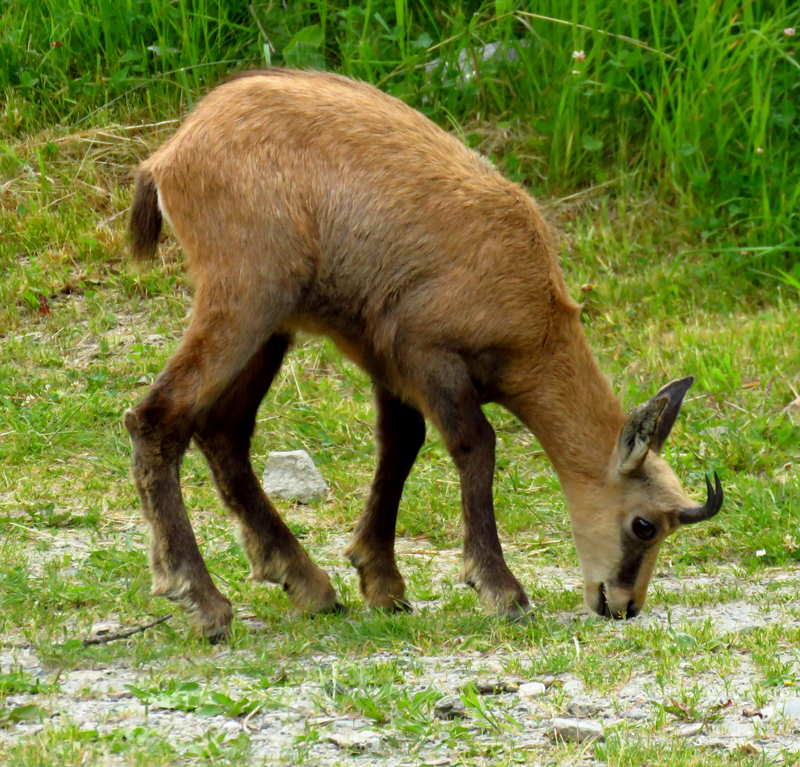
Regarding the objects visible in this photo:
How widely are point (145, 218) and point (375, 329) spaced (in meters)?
1.10

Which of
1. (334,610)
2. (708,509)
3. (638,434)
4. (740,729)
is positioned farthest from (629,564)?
(740,729)

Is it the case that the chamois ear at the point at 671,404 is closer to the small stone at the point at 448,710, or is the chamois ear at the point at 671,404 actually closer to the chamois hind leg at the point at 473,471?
the chamois hind leg at the point at 473,471

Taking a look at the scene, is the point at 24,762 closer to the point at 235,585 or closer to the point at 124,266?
the point at 235,585

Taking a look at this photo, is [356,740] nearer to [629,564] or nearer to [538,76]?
[629,564]

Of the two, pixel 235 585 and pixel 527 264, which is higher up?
pixel 527 264

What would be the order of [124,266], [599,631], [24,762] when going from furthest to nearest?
[124,266] → [599,631] → [24,762]

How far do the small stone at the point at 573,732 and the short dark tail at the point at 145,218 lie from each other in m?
2.61

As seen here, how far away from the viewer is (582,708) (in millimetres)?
3492

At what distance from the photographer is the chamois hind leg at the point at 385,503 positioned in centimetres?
493

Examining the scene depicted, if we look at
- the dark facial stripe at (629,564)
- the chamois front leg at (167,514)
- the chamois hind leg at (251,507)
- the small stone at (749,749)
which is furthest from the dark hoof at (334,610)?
the small stone at (749,749)

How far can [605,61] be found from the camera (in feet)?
29.2

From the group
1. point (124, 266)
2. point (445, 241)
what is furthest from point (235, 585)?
point (124, 266)

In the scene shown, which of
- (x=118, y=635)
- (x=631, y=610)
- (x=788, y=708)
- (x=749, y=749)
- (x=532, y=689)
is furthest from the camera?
(x=631, y=610)

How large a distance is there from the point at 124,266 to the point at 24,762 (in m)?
5.80
